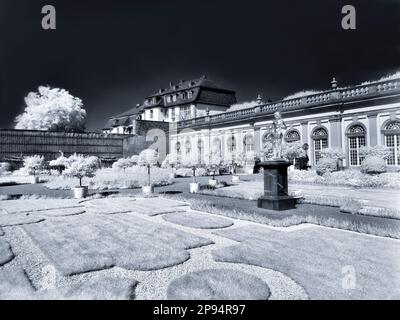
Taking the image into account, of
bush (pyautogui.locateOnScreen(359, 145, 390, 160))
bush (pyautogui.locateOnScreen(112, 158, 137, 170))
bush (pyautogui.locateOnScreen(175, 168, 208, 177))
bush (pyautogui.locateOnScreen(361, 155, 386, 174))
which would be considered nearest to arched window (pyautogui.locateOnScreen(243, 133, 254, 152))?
bush (pyautogui.locateOnScreen(175, 168, 208, 177))

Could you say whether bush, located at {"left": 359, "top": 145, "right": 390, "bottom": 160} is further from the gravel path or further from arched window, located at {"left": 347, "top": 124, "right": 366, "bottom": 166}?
the gravel path

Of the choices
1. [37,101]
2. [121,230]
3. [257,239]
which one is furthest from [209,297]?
[37,101]

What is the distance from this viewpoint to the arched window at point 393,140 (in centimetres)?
2470

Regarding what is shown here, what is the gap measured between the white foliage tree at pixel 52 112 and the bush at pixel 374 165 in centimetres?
4537

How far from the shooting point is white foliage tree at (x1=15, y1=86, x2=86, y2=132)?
168 feet

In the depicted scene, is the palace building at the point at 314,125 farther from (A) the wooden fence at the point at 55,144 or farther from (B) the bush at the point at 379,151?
(A) the wooden fence at the point at 55,144

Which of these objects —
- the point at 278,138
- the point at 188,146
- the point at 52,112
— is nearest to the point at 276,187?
the point at 278,138

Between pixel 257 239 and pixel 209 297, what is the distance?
11.2 ft

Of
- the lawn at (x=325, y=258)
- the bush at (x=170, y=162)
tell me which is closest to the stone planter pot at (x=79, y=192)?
the lawn at (x=325, y=258)

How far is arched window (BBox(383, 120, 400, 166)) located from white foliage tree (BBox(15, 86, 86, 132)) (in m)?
45.8

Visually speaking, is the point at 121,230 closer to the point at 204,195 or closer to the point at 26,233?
the point at 26,233

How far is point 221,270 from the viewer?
552 centimetres

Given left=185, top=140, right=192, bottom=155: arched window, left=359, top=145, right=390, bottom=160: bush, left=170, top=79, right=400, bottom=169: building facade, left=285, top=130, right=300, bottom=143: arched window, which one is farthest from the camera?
left=185, top=140, right=192, bottom=155: arched window

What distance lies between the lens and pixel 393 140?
25.2 metres
